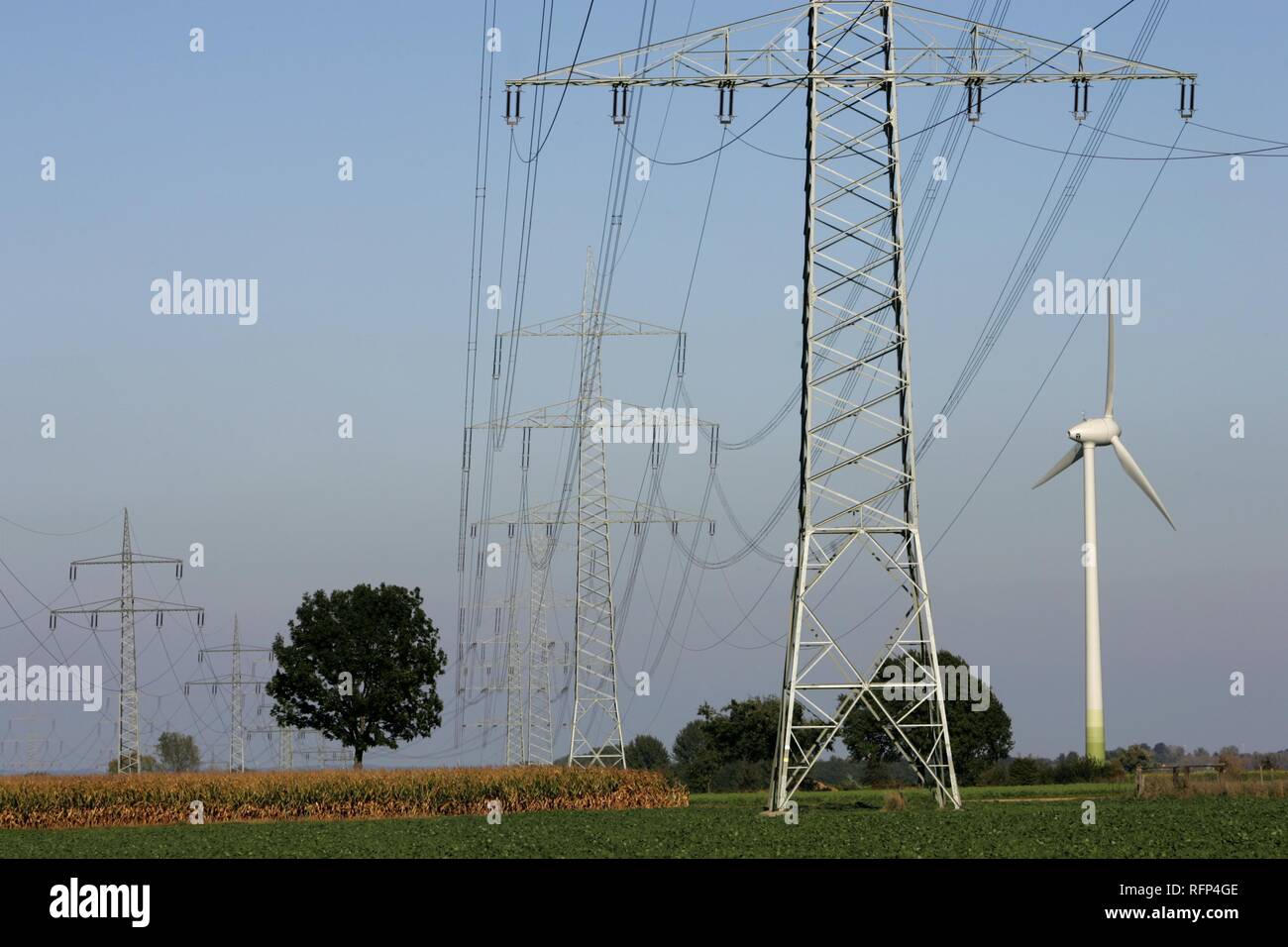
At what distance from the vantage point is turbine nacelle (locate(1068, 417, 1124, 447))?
93188 mm

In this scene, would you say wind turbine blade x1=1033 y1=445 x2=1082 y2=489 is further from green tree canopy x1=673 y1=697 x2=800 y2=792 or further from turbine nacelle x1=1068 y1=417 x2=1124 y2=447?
green tree canopy x1=673 y1=697 x2=800 y2=792

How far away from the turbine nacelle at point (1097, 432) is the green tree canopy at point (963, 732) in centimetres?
3811

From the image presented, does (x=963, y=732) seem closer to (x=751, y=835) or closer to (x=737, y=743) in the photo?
(x=737, y=743)

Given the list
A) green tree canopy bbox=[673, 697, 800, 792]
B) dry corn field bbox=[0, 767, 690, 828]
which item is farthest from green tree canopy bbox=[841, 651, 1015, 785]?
dry corn field bbox=[0, 767, 690, 828]

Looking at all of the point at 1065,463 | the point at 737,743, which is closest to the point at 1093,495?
the point at 1065,463

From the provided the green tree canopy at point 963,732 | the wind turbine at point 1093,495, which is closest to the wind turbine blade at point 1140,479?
the wind turbine at point 1093,495

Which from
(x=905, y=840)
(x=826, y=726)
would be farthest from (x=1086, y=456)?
(x=905, y=840)

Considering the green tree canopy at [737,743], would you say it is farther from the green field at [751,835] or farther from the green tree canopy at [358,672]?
the green field at [751,835]

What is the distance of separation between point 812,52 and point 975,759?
101 metres

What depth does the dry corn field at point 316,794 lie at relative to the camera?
63.9 meters

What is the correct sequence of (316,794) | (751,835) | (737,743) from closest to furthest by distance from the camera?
(751,835) < (316,794) < (737,743)

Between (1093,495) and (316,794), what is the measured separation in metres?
48.0

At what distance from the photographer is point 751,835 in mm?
41469
